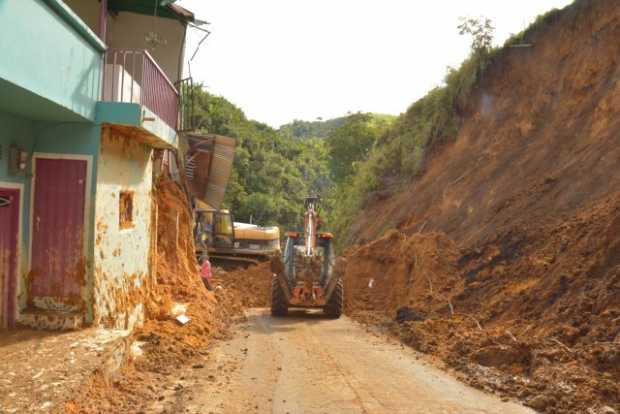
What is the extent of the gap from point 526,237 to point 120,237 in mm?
8389

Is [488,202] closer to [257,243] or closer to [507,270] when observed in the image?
[507,270]

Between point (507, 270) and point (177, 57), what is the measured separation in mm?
8102

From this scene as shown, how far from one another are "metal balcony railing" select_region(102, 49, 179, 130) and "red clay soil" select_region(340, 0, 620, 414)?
20.7 ft

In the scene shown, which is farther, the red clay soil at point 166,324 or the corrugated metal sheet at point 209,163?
the corrugated metal sheet at point 209,163

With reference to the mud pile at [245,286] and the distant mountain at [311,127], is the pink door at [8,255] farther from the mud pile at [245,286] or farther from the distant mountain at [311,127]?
the distant mountain at [311,127]

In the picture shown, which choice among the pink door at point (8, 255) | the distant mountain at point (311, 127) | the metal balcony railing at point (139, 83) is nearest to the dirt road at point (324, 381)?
the pink door at point (8, 255)

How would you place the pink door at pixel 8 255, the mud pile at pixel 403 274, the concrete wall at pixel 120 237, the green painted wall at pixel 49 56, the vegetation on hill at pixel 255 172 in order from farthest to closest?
the vegetation on hill at pixel 255 172 < the mud pile at pixel 403 274 < the concrete wall at pixel 120 237 < the pink door at pixel 8 255 < the green painted wall at pixel 49 56

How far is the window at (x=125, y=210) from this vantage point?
1032 cm

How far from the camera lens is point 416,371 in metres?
10.0

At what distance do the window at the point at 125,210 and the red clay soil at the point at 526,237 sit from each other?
560 cm

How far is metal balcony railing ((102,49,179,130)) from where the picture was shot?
9539 millimetres

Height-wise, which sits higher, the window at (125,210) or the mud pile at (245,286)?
the window at (125,210)

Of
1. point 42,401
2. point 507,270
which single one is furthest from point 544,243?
point 42,401

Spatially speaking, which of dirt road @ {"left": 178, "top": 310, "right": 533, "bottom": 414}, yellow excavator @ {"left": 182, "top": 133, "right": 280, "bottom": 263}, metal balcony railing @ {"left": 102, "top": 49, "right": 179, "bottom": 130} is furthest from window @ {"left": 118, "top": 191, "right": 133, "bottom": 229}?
yellow excavator @ {"left": 182, "top": 133, "right": 280, "bottom": 263}
